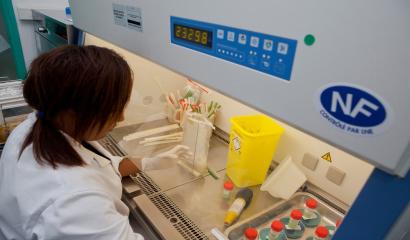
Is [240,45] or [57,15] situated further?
[57,15]

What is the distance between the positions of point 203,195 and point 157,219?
0.77 ft

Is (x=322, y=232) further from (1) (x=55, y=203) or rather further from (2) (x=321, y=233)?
(1) (x=55, y=203)

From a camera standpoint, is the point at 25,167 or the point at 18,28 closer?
the point at 25,167

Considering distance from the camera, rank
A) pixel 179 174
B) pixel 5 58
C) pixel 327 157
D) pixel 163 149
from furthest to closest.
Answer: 1. pixel 5 58
2. pixel 163 149
3. pixel 179 174
4. pixel 327 157

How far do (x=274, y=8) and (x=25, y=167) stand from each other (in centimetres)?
78

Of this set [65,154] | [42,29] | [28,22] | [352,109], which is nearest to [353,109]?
[352,109]

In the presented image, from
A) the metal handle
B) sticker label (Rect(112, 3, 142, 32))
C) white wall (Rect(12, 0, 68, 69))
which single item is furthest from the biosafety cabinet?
white wall (Rect(12, 0, 68, 69))

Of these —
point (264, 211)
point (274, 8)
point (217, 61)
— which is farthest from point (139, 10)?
point (264, 211)

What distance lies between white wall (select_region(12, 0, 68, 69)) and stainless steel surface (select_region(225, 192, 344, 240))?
8.20ft

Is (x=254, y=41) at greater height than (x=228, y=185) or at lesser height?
greater

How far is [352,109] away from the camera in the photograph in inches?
15.4

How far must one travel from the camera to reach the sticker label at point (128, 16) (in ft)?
2.57

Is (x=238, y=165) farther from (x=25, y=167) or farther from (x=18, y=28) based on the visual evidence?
(x=18, y=28)

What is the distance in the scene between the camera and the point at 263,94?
51cm
